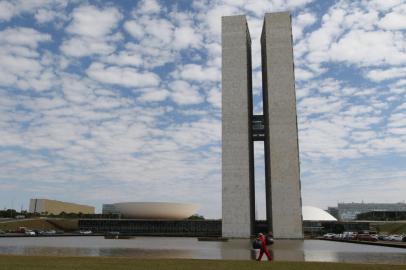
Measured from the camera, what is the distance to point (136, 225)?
65000 mm

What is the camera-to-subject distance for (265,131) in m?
48.8

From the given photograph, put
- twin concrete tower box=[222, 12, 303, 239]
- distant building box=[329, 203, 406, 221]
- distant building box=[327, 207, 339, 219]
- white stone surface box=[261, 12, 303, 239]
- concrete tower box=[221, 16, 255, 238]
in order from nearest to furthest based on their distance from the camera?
white stone surface box=[261, 12, 303, 239]
twin concrete tower box=[222, 12, 303, 239]
concrete tower box=[221, 16, 255, 238]
distant building box=[329, 203, 406, 221]
distant building box=[327, 207, 339, 219]

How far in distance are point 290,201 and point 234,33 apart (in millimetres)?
19409

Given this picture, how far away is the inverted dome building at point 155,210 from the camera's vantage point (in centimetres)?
6625

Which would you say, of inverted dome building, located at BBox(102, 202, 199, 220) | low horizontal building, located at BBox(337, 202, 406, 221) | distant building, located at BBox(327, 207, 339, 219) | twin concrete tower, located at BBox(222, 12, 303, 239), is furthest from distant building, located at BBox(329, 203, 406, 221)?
twin concrete tower, located at BBox(222, 12, 303, 239)

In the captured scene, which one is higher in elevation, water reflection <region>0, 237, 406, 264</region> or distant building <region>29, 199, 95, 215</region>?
distant building <region>29, 199, 95, 215</region>

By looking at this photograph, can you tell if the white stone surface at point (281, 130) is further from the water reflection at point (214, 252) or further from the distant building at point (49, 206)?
the distant building at point (49, 206)

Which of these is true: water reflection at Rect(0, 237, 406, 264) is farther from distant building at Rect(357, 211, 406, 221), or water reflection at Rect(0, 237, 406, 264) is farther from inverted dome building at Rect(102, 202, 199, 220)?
distant building at Rect(357, 211, 406, 221)

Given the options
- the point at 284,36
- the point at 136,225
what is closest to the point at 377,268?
the point at 284,36

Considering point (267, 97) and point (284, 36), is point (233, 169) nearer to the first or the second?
point (267, 97)

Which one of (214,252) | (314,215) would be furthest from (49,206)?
(214,252)

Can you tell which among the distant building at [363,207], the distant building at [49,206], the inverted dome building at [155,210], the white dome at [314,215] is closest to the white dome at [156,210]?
the inverted dome building at [155,210]

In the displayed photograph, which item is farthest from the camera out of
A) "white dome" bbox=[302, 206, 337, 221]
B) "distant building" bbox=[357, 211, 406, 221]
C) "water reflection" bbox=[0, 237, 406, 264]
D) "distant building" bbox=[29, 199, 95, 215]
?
"distant building" bbox=[29, 199, 95, 215]

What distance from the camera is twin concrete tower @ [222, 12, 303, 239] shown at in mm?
43469
